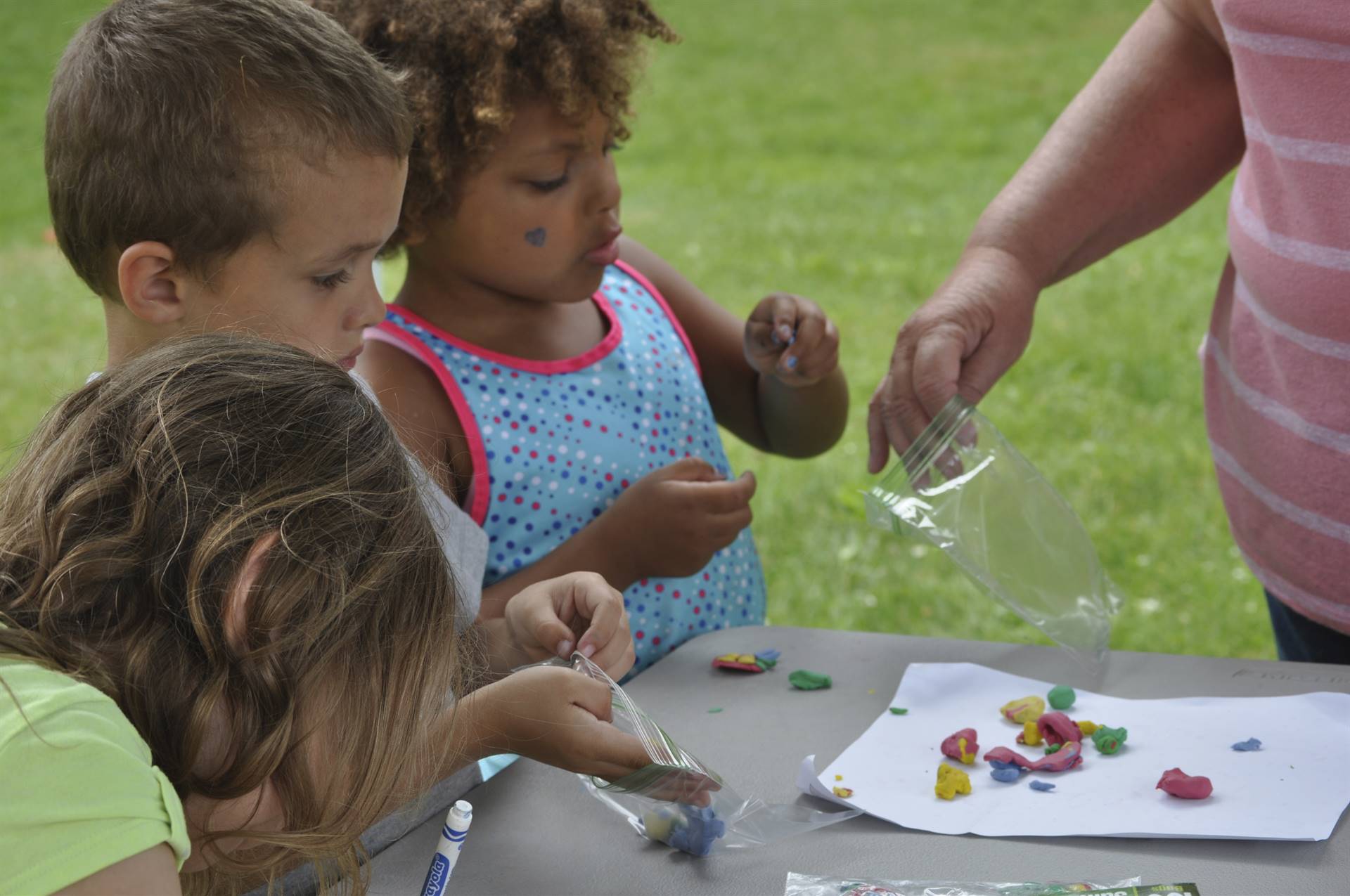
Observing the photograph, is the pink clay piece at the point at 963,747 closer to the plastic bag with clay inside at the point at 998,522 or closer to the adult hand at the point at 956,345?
the plastic bag with clay inside at the point at 998,522

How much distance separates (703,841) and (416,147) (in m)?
0.87

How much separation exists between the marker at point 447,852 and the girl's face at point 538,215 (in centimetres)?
83

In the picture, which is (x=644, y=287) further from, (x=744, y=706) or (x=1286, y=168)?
(x=1286, y=168)

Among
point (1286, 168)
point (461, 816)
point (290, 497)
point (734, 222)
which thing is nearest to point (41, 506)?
point (290, 497)

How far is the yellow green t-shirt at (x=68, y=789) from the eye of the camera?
71cm

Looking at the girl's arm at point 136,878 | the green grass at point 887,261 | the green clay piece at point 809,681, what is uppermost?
the girl's arm at point 136,878

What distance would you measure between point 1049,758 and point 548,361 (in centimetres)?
82

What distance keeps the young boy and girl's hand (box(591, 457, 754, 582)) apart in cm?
27

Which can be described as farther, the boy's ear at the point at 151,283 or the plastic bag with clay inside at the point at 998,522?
the plastic bag with clay inside at the point at 998,522

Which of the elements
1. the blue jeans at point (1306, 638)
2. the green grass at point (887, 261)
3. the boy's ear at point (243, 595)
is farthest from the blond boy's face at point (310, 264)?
the blue jeans at point (1306, 638)

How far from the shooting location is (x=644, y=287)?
76.1 inches

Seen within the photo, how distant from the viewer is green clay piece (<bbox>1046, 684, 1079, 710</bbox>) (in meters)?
1.28

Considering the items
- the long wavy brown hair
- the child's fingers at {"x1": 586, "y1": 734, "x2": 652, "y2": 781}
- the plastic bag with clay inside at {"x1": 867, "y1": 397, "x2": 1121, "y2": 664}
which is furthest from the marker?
the plastic bag with clay inside at {"x1": 867, "y1": 397, "x2": 1121, "y2": 664}

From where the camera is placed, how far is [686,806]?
3.51 feet
